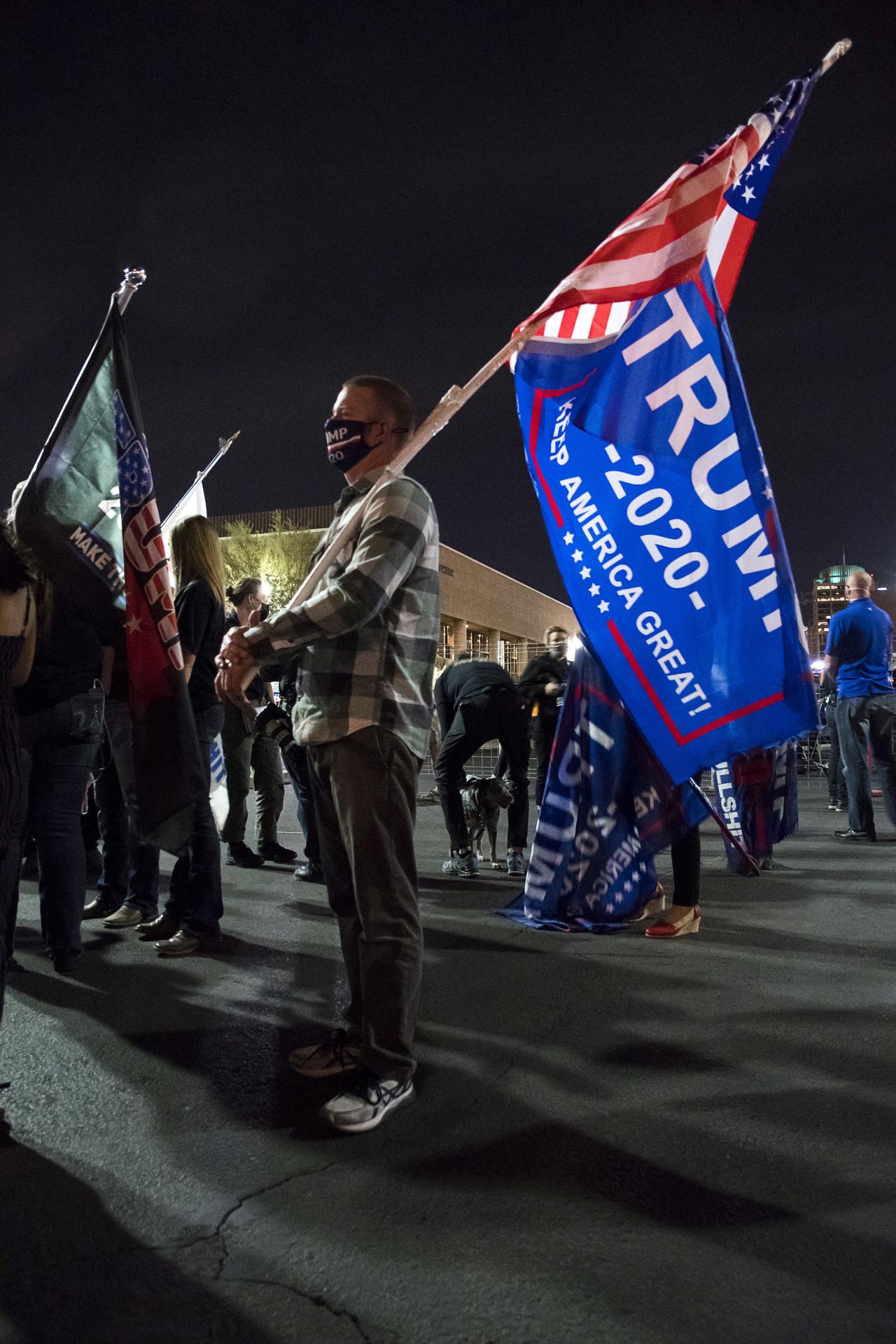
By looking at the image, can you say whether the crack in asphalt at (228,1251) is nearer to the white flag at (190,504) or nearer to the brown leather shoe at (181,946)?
the brown leather shoe at (181,946)

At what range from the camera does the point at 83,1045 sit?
3275mm

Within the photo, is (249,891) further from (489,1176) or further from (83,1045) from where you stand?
(489,1176)

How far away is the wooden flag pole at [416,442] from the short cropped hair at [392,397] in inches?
1.9

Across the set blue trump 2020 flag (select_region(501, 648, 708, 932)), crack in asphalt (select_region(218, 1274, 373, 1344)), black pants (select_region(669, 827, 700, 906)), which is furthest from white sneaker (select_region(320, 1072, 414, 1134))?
black pants (select_region(669, 827, 700, 906))

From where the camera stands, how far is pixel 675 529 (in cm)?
404

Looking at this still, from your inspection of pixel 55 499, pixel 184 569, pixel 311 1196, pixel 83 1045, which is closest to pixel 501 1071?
pixel 311 1196

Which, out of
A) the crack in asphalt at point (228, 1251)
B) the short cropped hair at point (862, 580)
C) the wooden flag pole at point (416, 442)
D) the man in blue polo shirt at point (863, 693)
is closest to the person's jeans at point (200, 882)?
the wooden flag pole at point (416, 442)

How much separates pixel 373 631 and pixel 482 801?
448cm

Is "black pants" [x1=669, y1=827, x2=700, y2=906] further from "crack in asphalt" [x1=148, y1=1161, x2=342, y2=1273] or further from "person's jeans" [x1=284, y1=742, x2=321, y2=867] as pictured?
"crack in asphalt" [x1=148, y1=1161, x2=342, y2=1273]

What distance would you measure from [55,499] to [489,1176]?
9.79 feet

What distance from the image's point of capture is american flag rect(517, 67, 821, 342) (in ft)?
12.6

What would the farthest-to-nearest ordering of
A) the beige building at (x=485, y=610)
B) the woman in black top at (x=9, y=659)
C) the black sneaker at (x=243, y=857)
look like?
1. the beige building at (x=485, y=610)
2. the black sneaker at (x=243, y=857)
3. the woman in black top at (x=9, y=659)

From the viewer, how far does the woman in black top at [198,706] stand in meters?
4.65

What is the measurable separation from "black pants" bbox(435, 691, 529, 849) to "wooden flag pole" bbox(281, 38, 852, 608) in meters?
3.97
